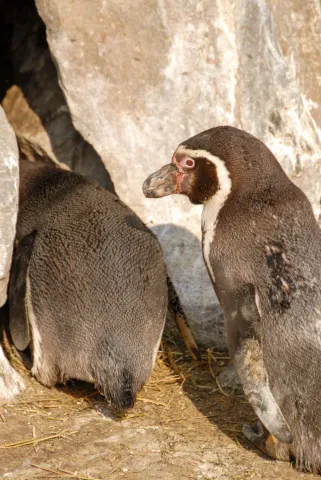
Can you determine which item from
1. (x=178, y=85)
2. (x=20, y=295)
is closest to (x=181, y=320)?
(x=20, y=295)

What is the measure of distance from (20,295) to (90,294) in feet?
1.57

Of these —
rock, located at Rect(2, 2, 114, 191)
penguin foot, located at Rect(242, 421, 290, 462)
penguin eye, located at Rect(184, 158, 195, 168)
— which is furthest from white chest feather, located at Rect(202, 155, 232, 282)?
rock, located at Rect(2, 2, 114, 191)

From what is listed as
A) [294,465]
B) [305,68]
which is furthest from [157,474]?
[305,68]

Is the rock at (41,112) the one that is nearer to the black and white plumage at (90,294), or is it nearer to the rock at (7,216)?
the black and white plumage at (90,294)

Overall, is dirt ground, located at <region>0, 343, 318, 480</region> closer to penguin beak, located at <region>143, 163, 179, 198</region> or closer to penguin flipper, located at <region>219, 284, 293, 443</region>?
penguin flipper, located at <region>219, 284, 293, 443</region>

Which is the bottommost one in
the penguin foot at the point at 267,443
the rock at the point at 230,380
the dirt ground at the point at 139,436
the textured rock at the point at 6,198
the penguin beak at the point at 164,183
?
the dirt ground at the point at 139,436

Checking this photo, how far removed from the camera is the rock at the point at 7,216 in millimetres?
3910

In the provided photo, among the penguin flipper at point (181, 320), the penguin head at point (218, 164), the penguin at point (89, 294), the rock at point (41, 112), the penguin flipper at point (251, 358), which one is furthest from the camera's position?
the rock at point (41, 112)

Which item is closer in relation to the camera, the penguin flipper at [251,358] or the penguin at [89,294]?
the penguin flipper at [251,358]

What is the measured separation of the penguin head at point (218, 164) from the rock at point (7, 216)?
73 centimetres

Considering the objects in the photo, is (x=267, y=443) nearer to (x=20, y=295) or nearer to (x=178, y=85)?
(x=20, y=295)

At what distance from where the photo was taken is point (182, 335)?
15.2 feet

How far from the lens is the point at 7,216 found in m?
3.95

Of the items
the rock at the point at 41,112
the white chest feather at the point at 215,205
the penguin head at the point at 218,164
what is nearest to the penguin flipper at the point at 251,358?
the white chest feather at the point at 215,205
